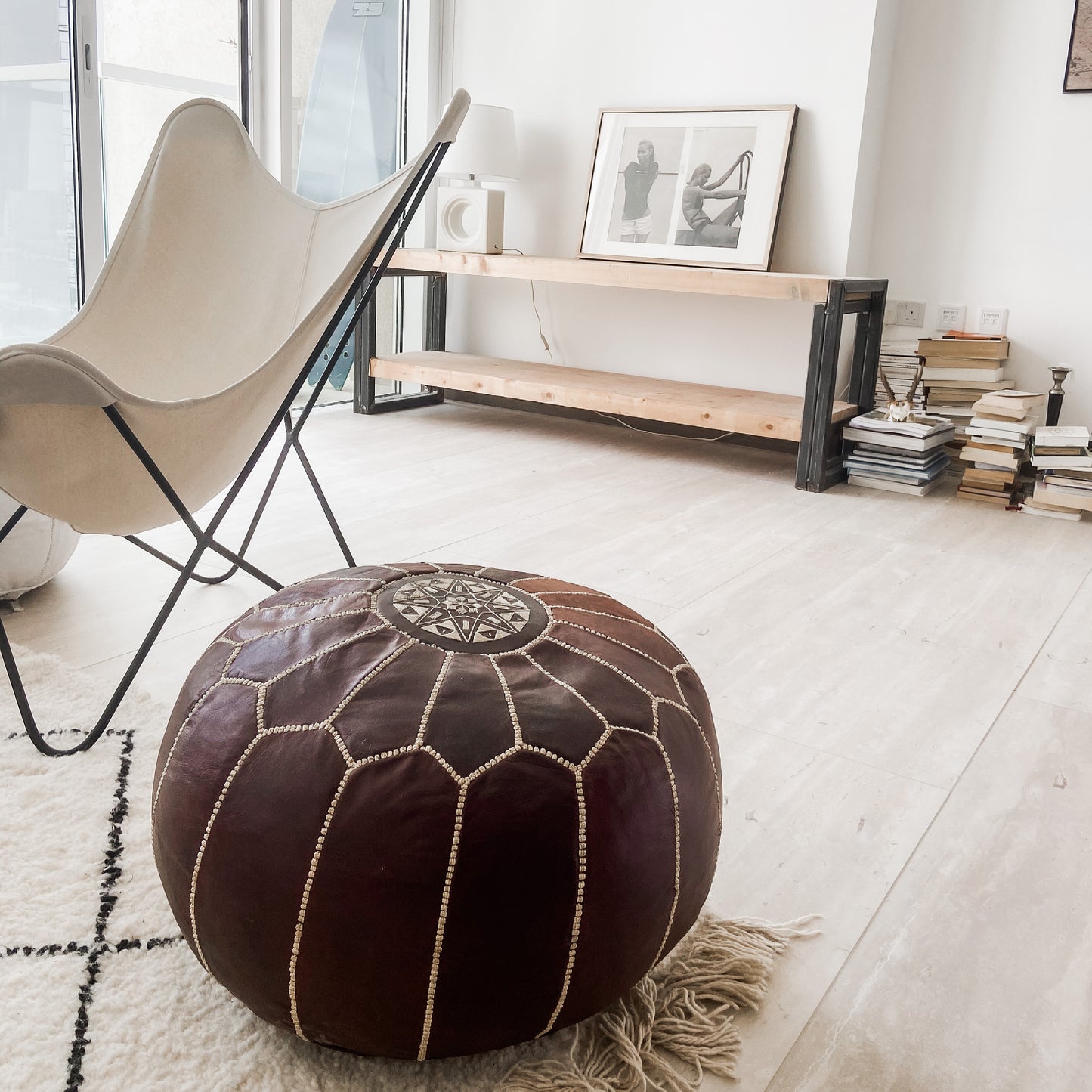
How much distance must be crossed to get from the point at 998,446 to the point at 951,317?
0.64 meters

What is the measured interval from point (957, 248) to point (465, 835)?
3.45 meters

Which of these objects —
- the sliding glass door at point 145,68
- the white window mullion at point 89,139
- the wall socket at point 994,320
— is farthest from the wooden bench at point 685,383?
the white window mullion at point 89,139

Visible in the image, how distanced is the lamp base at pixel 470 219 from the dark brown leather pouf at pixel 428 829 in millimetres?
3422

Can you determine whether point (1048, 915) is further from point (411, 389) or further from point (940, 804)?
point (411, 389)

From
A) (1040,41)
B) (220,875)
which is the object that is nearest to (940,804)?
(220,875)

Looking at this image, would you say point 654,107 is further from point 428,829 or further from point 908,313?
point 428,829

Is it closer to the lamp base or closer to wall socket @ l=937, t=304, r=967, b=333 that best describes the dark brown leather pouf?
wall socket @ l=937, t=304, r=967, b=333

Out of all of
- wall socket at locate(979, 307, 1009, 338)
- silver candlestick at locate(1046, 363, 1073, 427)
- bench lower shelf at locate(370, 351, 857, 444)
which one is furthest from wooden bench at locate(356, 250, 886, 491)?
silver candlestick at locate(1046, 363, 1073, 427)

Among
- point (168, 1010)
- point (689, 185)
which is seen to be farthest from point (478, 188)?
point (168, 1010)

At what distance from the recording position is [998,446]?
131 inches

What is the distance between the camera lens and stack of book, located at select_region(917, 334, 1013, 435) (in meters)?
3.50

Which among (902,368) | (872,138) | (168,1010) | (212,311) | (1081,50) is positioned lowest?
(168,1010)

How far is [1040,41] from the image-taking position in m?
3.45

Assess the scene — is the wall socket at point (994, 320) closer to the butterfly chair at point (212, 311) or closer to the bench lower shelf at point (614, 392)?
the bench lower shelf at point (614, 392)
